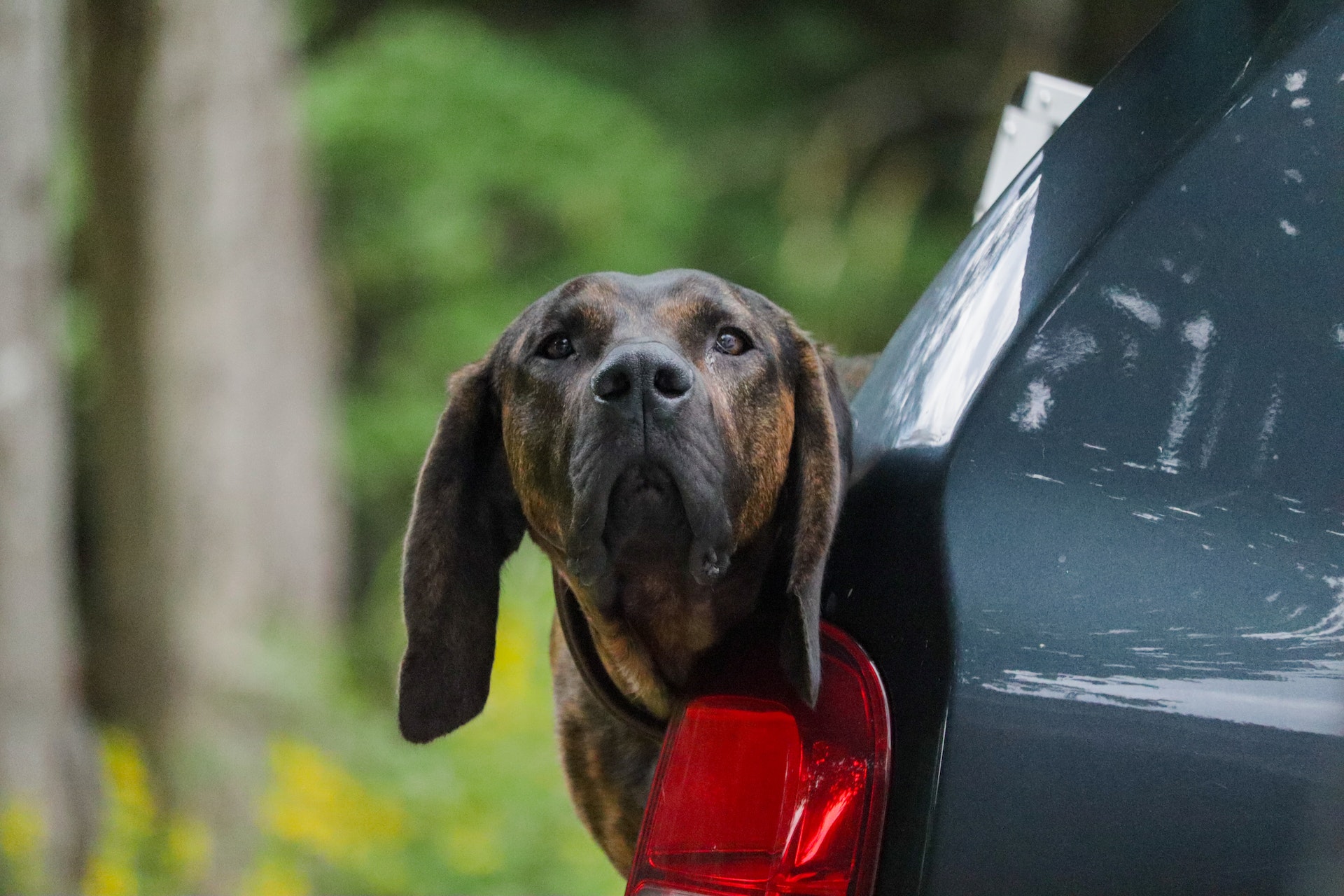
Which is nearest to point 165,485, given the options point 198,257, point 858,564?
point 198,257

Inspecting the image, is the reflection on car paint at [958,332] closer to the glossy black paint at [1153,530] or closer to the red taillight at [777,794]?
the glossy black paint at [1153,530]

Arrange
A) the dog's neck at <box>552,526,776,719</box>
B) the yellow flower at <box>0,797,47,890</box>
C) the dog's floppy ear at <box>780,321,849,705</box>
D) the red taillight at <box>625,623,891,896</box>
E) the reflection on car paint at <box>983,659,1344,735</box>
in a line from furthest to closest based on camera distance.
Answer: the yellow flower at <box>0,797,47,890</box> < the dog's neck at <box>552,526,776,719</box> < the dog's floppy ear at <box>780,321,849,705</box> < the red taillight at <box>625,623,891,896</box> < the reflection on car paint at <box>983,659,1344,735</box>

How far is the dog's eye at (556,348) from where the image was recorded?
2.81 m

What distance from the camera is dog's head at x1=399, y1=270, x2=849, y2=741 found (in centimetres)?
248

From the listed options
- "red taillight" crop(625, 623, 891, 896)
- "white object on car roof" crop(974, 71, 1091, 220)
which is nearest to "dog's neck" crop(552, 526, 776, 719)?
"red taillight" crop(625, 623, 891, 896)

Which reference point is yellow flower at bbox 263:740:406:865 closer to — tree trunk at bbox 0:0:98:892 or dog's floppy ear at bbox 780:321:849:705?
tree trunk at bbox 0:0:98:892

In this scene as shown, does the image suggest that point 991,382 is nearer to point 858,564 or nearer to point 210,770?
point 858,564

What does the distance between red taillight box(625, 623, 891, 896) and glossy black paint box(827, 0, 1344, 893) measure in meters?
0.05

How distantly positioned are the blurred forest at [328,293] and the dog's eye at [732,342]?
362 cm

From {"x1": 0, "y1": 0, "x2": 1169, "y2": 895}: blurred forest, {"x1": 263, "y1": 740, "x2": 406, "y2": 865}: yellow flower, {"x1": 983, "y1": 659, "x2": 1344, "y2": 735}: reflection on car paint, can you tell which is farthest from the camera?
{"x1": 263, "y1": 740, "x2": 406, "y2": 865}: yellow flower

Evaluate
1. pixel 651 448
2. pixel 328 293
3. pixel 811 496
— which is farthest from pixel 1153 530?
pixel 328 293

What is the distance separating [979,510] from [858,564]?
1.15 ft

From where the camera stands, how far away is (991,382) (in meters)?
1.73

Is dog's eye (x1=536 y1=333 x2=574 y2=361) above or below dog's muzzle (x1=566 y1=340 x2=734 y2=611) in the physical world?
above
